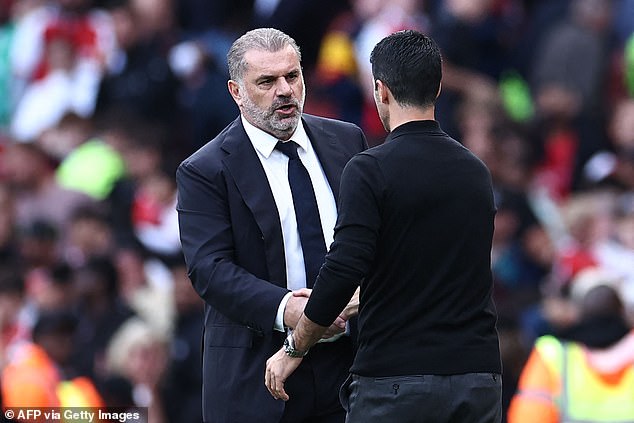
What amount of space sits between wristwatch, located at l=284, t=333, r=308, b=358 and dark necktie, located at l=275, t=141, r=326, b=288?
39 centimetres

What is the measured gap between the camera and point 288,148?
5785 mm

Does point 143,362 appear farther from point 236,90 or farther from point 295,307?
point 295,307

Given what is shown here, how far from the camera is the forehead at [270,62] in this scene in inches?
220

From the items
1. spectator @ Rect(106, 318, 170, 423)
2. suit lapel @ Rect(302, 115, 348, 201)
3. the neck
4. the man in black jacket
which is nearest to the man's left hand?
the man in black jacket

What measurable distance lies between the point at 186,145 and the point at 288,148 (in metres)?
7.85

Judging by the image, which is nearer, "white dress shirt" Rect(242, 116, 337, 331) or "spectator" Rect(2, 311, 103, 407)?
"white dress shirt" Rect(242, 116, 337, 331)

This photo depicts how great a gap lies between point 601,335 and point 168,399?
12.2ft

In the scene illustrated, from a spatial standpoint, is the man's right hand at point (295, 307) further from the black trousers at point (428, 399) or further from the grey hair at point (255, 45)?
the grey hair at point (255, 45)

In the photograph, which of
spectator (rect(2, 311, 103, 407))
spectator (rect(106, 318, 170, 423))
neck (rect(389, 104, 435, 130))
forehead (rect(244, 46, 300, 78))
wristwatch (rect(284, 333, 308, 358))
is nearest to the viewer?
neck (rect(389, 104, 435, 130))

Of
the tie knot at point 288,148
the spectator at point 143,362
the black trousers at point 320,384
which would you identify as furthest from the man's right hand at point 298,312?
the spectator at point 143,362

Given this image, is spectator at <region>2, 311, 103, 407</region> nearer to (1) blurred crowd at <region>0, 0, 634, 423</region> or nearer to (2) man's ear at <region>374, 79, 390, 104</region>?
(1) blurred crowd at <region>0, 0, 634, 423</region>

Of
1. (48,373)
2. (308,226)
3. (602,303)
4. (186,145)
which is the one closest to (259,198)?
(308,226)

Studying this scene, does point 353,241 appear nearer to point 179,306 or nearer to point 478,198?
point 478,198

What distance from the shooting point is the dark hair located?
5004 mm
